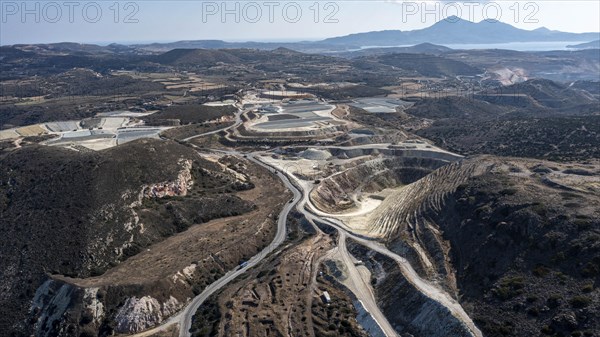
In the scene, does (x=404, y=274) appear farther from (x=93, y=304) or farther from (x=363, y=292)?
(x=93, y=304)

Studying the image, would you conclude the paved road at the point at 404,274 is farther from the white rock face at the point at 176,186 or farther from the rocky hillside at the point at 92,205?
the white rock face at the point at 176,186

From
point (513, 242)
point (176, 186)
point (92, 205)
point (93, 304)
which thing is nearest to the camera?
point (93, 304)

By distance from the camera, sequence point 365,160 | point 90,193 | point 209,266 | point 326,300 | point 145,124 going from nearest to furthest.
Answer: point 326,300 → point 209,266 → point 90,193 → point 365,160 → point 145,124

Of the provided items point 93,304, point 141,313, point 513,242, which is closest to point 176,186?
point 93,304

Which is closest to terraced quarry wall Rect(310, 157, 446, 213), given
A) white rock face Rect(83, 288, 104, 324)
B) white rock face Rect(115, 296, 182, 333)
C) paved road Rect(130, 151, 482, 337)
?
paved road Rect(130, 151, 482, 337)

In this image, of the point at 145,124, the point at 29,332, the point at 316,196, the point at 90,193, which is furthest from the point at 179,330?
the point at 145,124

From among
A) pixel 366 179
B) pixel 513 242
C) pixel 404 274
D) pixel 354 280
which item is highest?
pixel 366 179

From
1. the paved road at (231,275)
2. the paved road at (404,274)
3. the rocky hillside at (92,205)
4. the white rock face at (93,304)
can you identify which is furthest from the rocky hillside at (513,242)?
the white rock face at (93,304)

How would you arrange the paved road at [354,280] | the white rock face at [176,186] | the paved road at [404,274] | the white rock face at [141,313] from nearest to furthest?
the paved road at [404,274]
the paved road at [354,280]
the white rock face at [141,313]
the white rock face at [176,186]

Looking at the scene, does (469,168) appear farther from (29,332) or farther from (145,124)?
(145,124)
